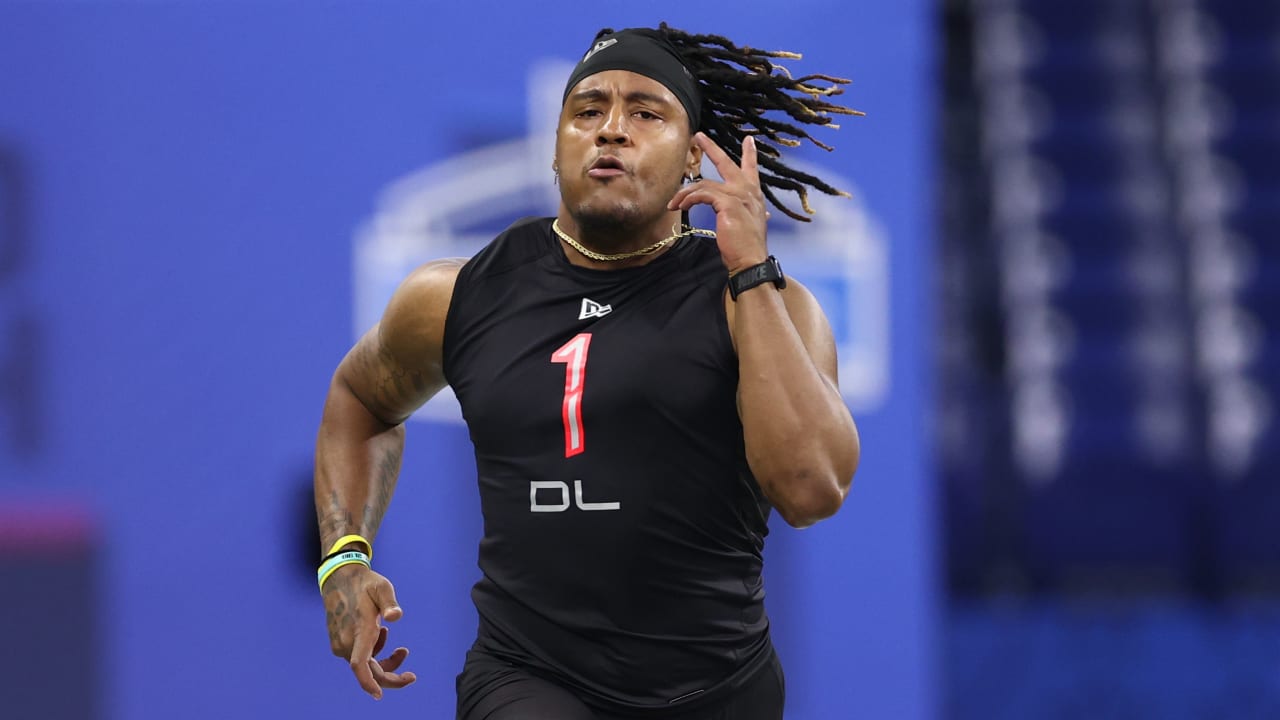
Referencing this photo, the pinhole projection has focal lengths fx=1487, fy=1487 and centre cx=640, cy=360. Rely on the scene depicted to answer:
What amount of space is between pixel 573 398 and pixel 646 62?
75 centimetres

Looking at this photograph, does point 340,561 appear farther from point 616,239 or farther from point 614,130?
point 614,130

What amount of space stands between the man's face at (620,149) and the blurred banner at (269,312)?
2071 mm

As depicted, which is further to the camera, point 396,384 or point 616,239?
point 396,384

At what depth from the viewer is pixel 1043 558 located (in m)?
8.24

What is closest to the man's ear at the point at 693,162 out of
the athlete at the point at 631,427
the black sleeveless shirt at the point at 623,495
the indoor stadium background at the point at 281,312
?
the athlete at the point at 631,427

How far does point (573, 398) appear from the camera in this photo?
9.77 feet

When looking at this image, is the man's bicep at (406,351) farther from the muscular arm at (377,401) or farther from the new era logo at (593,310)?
the new era logo at (593,310)

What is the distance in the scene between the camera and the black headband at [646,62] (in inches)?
124

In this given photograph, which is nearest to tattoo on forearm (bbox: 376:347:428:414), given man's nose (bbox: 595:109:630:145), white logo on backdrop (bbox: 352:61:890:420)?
man's nose (bbox: 595:109:630:145)

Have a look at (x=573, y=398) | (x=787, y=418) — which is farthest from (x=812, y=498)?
(x=573, y=398)

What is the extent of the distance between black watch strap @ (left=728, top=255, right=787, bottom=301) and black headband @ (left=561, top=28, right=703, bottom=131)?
51 cm

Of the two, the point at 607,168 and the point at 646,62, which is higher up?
the point at 646,62

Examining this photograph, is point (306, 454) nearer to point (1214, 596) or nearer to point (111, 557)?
point (111, 557)

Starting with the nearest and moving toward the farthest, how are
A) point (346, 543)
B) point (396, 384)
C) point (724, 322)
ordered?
point (724, 322) < point (346, 543) < point (396, 384)
